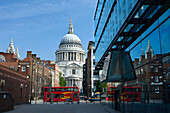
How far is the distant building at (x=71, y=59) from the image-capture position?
165125 mm

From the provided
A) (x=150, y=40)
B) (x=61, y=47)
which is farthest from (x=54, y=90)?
(x=61, y=47)

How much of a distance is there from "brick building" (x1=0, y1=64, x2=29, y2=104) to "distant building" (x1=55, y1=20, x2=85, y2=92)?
11881 centimetres

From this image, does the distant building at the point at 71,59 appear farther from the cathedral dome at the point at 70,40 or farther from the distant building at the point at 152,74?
the distant building at the point at 152,74

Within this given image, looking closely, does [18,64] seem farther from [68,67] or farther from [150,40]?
[68,67]

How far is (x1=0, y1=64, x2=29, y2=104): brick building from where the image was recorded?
3130cm

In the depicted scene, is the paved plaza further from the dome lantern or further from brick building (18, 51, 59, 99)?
the dome lantern

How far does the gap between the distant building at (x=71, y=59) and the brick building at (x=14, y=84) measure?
11881 centimetres

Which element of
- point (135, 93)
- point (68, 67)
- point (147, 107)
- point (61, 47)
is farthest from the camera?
point (61, 47)

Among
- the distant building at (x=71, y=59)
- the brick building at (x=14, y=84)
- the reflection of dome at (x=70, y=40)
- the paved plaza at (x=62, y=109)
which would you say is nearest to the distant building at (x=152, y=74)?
the paved plaza at (x=62, y=109)

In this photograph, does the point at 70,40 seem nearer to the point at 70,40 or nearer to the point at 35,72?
the point at 70,40

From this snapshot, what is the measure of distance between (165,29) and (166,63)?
1.96 m

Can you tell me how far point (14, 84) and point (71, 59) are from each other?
140 metres

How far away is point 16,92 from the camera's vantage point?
37.8 meters

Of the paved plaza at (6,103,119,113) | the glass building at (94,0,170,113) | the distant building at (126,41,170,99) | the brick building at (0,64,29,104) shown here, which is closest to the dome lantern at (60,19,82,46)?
the brick building at (0,64,29,104)
